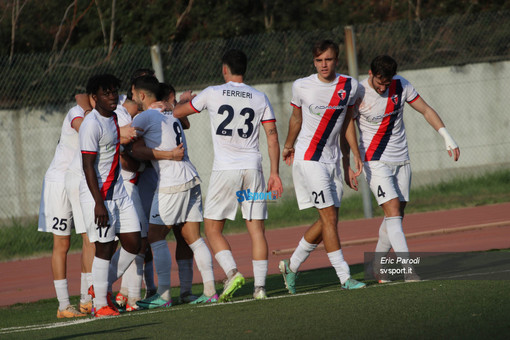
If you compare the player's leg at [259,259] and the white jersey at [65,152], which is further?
the white jersey at [65,152]

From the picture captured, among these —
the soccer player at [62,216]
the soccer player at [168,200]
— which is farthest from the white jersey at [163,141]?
the soccer player at [62,216]

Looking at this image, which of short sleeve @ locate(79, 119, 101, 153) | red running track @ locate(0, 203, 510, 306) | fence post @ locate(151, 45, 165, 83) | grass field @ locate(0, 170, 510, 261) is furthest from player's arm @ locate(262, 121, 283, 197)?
grass field @ locate(0, 170, 510, 261)

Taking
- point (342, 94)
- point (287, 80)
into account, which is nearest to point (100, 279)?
point (342, 94)

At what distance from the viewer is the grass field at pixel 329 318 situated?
5.52m

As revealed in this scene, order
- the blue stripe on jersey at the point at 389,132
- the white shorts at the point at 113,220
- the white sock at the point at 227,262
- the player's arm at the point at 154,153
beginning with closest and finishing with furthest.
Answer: the white shorts at the point at 113,220 < the white sock at the point at 227,262 < the player's arm at the point at 154,153 < the blue stripe on jersey at the point at 389,132

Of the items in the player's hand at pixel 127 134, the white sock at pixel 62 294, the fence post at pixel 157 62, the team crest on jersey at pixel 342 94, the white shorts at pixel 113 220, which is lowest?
the white sock at pixel 62 294

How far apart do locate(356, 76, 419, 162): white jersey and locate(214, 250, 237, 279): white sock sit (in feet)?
5.66

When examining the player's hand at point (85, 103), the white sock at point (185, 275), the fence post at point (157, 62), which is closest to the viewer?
the player's hand at point (85, 103)

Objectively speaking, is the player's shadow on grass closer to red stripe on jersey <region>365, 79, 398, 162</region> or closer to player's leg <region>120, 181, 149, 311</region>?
player's leg <region>120, 181, 149, 311</region>

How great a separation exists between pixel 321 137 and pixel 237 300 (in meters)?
1.74

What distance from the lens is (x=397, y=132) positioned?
8.29m

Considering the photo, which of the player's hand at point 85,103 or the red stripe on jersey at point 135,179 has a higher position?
the player's hand at point 85,103

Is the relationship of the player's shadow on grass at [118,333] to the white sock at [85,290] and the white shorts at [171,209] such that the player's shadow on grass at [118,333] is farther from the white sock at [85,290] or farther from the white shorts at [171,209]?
the white sock at [85,290]

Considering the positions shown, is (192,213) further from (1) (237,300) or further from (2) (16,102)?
(2) (16,102)
